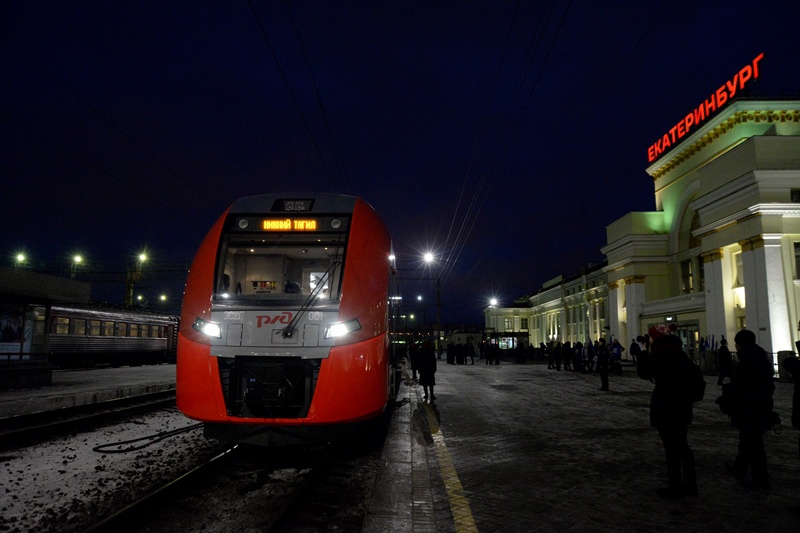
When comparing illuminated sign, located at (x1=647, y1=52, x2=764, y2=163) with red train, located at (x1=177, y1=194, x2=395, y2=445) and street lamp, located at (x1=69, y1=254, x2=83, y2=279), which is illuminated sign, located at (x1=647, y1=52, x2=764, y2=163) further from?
street lamp, located at (x1=69, y1=254, x2=83, y2=279)

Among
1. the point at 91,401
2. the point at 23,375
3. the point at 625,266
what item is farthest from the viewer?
the point at 625,266

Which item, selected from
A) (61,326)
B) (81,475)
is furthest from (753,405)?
(61,326)

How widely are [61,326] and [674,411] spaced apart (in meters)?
25.5

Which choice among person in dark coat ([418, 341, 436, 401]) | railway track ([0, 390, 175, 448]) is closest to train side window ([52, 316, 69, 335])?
railway track ([0, 390, 175, 448])

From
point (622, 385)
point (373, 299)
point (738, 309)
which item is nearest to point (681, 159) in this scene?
point (738, 309)

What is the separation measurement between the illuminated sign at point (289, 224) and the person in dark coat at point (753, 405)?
5016mm

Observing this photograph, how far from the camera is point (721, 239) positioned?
88.8ft

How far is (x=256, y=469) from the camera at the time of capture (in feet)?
21.4

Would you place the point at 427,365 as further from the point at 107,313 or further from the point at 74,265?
the point at 74,265

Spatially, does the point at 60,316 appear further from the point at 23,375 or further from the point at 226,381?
the point at 226,381

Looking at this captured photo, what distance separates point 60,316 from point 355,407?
2244 centimetres

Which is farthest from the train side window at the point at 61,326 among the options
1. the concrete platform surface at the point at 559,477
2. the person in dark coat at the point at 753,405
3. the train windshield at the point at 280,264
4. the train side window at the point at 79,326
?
the person in dark coat at the point at 753,405

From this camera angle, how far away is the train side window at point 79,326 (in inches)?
960

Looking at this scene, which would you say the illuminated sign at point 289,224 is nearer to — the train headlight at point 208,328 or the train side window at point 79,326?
the train headlight at point 208,328
